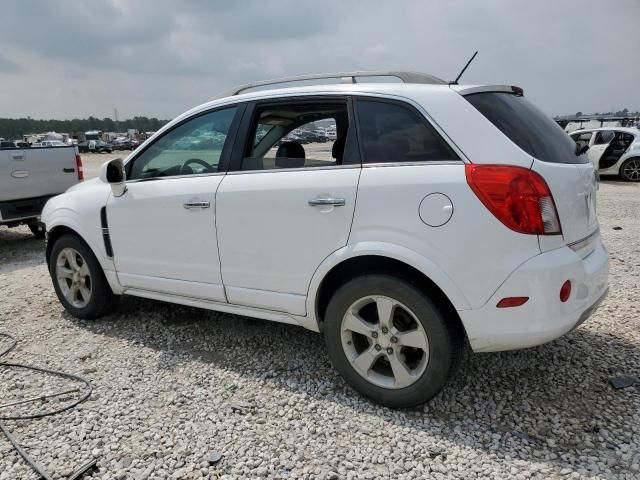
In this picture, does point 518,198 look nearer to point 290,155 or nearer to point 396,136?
point 396,136

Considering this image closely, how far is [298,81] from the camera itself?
3.35 m

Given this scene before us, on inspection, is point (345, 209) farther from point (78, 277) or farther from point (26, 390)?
point (78, 277)

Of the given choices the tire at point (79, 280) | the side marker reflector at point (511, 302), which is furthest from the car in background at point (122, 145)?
the side marker reflector at point (511, 302)

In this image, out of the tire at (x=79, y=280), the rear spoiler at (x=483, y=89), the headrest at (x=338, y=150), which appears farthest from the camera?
the tire at (x=79, y=280)

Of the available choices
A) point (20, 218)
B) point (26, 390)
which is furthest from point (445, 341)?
point (20, 218)

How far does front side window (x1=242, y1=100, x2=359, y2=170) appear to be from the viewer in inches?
124

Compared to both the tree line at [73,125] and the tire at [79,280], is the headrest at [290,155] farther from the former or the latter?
the tree line at [73,125]

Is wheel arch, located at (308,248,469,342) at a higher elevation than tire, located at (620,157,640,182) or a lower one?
higher

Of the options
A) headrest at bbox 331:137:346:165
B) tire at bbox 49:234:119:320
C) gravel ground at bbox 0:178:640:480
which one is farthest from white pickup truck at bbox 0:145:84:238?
headrest at bbox 331:137:346:165

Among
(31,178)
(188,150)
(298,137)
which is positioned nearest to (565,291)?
(298,137)

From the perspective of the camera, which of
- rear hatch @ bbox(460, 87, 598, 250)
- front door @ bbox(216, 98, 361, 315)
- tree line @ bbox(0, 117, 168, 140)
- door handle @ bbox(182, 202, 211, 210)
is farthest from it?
tree line @ bbox(0, 117, 168, 140)

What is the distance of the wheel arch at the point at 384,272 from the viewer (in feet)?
8.68

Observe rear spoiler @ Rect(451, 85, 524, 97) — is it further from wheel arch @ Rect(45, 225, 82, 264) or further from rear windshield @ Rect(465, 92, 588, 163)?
wheel arch @ Rect(45, 225, 82, 264)

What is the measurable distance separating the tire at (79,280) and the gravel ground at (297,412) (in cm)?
22
